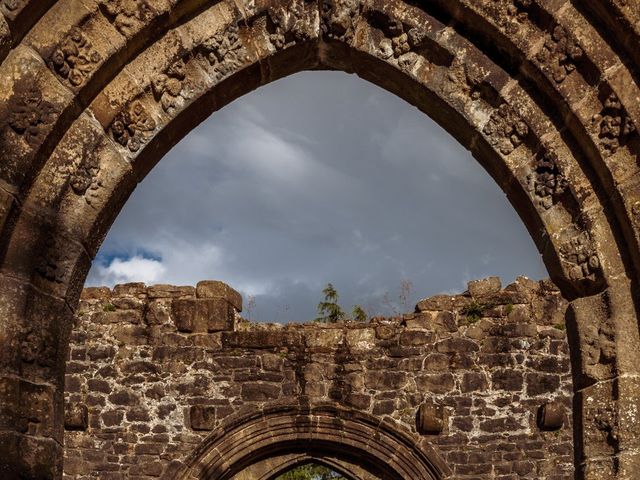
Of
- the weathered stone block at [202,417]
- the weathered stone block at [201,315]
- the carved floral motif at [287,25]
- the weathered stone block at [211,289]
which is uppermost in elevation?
the weathered stone block at [211,289]

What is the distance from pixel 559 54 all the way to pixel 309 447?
30.2ft

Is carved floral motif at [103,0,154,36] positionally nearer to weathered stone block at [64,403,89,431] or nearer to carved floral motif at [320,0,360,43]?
carved floral motif at [320,0,360,43]

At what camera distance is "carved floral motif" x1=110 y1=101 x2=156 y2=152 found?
177 inches

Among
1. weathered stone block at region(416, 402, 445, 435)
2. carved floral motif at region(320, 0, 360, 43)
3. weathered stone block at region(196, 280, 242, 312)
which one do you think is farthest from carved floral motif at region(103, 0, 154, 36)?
weathered stone block at region(416, 402, 445, 435)

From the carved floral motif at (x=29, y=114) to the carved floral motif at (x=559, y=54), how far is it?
2.23 meters

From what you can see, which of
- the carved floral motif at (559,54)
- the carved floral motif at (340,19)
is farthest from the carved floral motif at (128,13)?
the carved floral motif at (559,54)

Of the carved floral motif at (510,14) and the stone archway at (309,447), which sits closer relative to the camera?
the carved floral motif at (510,14)

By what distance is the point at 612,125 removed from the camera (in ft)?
14.0

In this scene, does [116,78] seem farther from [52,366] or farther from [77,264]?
[52,366]

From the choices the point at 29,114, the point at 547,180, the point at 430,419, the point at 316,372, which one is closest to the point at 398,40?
the point at 547,180

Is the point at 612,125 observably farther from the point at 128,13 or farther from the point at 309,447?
the point at 309,447

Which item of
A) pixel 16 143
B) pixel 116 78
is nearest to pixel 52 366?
pixel 16 143

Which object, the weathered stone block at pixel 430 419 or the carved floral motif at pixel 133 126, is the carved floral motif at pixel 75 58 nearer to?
the carved floral motif at pixel 133 126

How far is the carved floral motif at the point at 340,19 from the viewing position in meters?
4.77
